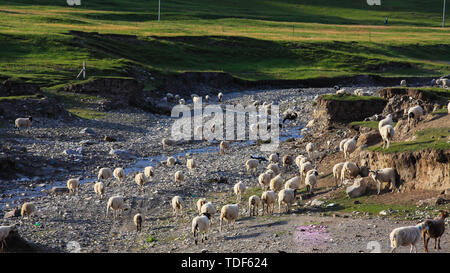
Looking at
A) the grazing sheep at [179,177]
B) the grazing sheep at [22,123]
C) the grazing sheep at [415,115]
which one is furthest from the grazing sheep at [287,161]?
the grazing sheep at [22,123]

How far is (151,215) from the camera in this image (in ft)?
74.6

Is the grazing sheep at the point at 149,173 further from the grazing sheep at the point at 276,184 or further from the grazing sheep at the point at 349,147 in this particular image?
the grazing sheep at the point at 349,147

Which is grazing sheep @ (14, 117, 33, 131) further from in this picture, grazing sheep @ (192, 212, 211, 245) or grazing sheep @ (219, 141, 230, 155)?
grazing sheep @ (192, 212, 211, 245)

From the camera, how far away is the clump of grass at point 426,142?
2108 cm

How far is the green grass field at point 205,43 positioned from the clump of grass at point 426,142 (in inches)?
1316

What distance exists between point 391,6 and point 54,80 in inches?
4740

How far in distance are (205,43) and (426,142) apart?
63.0m

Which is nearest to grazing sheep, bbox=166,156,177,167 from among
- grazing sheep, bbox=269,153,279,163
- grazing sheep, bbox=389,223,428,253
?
grazing sheep, bbox=269,153,279,163

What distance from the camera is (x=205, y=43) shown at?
83062 millimetres

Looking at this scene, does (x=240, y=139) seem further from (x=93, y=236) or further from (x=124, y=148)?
(x=93, y=236)

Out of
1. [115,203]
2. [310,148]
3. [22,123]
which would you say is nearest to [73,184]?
[115,203]

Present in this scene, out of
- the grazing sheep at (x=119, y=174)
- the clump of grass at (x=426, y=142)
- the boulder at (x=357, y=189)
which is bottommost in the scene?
the grazing sheep at (x=119, y=174)
